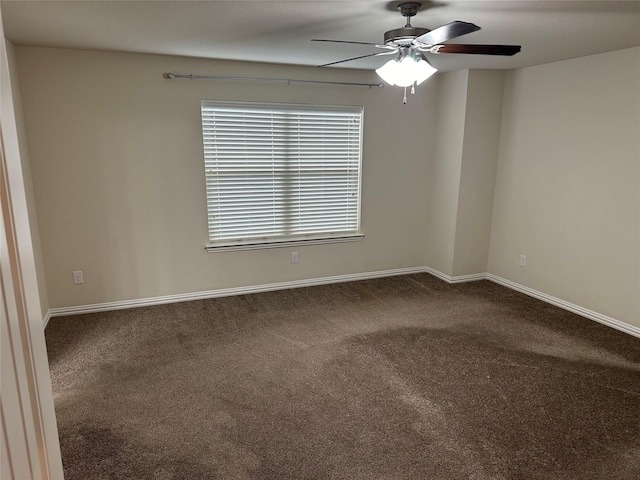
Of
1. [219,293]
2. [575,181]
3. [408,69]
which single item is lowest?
[219,293]

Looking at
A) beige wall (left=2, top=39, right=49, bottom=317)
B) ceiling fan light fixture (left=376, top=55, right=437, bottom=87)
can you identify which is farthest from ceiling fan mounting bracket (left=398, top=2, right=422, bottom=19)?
beige wall (left=2, top=39, right=49, bottom=317)

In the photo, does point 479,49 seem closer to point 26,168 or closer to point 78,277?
point 26,168

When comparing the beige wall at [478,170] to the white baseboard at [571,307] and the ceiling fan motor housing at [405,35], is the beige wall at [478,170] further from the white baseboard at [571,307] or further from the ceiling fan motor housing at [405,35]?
the ceiling fan motor housing at [405,35]

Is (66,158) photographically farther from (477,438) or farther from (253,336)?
(477,438)

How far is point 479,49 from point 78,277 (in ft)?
12.0

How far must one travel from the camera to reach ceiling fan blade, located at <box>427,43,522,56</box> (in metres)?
2.23

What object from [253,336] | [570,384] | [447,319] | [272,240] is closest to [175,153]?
[272,240]

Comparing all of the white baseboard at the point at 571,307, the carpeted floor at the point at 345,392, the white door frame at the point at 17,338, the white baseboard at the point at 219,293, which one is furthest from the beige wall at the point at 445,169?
the white door frame at the point at 17,338

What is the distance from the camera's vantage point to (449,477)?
2.01 meters

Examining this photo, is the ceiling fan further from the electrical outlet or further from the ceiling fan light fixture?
the electrical outlet

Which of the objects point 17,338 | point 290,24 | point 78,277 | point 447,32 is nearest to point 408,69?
point 447,32

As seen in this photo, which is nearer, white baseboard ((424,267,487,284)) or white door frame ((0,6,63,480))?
white door frame ((0,6,63,480))

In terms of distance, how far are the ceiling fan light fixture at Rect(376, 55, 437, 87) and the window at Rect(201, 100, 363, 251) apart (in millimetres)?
1907

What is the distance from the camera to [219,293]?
4.32 meters
